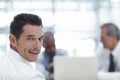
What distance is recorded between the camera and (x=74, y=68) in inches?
77.0

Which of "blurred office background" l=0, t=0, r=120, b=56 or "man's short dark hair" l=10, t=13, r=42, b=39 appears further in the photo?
"blurred office background" l=0, t=0, r=120, b=56

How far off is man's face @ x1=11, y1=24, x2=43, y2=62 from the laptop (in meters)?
0.93

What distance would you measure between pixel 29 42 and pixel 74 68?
97 centimetres

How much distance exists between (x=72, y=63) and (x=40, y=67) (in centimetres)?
32

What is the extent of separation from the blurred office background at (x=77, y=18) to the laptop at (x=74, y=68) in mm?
712

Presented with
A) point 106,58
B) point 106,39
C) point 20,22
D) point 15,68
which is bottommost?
point 106,58

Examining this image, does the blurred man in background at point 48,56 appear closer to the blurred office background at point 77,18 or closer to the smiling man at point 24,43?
the blurred office background at point 77,18

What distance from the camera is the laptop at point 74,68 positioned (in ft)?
6.40

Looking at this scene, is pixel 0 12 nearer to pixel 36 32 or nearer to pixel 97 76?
pixel 97 76

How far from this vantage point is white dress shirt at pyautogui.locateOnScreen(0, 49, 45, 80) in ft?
3.02

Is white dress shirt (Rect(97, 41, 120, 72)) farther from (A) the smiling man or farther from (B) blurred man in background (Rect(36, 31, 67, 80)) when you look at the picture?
(A) the smiling man

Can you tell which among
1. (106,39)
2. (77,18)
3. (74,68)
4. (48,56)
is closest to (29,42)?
(74,68)

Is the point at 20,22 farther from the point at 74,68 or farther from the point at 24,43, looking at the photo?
the point at 74,68

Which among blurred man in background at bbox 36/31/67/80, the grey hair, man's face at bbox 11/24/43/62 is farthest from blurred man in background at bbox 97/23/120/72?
man's face at bbox 11/24/43/62
